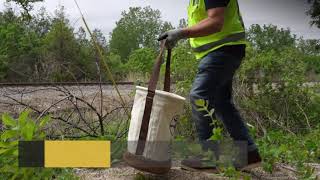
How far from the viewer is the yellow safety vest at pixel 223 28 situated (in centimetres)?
346

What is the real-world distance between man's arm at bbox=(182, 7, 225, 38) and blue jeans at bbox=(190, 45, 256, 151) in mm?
294

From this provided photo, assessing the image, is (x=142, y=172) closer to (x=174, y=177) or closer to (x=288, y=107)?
(x=174, y=177)

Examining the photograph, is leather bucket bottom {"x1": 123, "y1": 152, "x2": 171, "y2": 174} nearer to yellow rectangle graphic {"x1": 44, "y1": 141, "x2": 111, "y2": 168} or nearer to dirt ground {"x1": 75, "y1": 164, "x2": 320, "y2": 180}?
dirt ground {"x1": 75, "y1": 164, "x2": 320, "y2": 180}

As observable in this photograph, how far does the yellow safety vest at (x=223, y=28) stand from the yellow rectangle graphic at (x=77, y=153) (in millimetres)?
1211

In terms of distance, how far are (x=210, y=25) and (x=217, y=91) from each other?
1.93ft

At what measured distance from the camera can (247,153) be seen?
3.81 m

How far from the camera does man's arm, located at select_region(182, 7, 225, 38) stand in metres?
3.24

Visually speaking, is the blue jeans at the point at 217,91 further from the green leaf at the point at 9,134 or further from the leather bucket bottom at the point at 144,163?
the green leaf at the point at 9,134

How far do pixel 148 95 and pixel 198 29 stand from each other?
0.53 m

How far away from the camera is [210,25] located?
3.23 meters

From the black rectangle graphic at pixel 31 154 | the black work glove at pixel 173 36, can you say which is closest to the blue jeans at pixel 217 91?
the black work glove at pixel 173 36

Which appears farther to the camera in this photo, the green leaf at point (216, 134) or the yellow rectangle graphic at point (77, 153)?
the green leaf at point (216, 134)

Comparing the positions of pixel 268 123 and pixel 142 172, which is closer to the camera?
pixel 142 172

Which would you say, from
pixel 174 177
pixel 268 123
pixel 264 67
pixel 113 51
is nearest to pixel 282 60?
pixel 264 67
